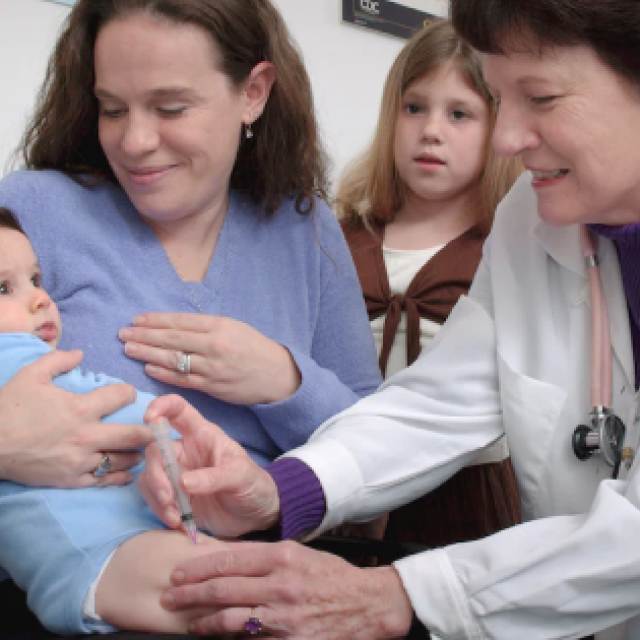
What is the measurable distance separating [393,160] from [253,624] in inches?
62.8

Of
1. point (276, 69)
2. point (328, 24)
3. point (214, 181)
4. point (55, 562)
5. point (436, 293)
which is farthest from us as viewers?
point (328, 24)

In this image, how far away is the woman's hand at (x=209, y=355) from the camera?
1.44 meters

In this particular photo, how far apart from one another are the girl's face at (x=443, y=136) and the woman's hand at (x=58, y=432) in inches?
47.9

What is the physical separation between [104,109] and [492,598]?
43.4 inches

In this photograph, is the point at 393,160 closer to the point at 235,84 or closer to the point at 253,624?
the point at 235,84

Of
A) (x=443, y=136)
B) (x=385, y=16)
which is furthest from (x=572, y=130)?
(x=385, y=16)

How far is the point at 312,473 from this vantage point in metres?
1.35

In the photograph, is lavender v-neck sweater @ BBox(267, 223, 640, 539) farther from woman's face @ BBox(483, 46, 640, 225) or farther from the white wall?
the white wall

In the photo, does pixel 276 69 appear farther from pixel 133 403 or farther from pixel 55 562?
pixel 55 562

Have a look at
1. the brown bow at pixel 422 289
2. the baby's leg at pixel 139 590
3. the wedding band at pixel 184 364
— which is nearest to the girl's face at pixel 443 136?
the brown bow at pixel 422 289

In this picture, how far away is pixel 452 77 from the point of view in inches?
85.8

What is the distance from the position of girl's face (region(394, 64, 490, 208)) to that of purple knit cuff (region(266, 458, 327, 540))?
3.66 feet

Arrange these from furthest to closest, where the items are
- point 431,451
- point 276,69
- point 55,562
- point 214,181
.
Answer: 1. point 276,69
2. point 214,181
3. point 431,451
4. point 55,562

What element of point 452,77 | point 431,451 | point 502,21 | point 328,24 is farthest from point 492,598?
point 328,24
